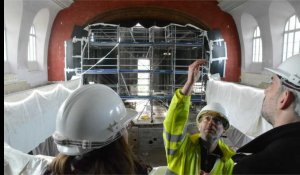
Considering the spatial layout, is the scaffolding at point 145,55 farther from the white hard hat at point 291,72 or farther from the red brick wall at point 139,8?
the white hard hat at point 291,72

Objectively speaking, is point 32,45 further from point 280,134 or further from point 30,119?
point 280,134

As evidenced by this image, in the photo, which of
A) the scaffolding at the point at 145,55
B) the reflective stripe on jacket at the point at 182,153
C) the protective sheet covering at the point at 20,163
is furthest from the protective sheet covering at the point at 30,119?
the scaffolding at the point at 145,55

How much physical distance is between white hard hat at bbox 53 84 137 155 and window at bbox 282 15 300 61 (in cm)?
509

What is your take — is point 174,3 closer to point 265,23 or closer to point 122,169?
point 265,23

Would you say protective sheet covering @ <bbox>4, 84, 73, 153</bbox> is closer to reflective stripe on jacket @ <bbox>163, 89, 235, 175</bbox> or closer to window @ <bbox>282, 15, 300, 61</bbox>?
reflective stripe on jacket @ <bbox>163, 89, 235, 175</bbox>

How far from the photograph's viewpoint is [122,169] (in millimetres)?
974

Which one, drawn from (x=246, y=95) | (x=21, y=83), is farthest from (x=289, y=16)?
(x=21, y=83)

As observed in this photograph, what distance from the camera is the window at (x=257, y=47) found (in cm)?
712

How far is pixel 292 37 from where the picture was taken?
5.45m

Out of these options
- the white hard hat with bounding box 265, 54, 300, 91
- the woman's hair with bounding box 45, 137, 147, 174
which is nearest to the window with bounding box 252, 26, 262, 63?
the white hard hat with bounding box 265, 54, 300, 91

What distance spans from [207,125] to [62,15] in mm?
6855

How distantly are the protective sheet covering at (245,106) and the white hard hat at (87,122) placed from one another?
3.50 meters

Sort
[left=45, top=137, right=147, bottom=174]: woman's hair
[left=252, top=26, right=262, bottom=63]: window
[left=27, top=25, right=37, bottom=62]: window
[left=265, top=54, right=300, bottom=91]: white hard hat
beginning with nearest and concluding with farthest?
[left=45, top=137, right=147, bottom=174]: woman's hair < [left=265, top=54, right=300, bottom=91]: white hard hat < [left=27, top=25, right=37, bottom=62]: window < [left=252, top=26, right=262, bottom=63]: window

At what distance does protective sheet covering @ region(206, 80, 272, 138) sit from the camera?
175 inches
